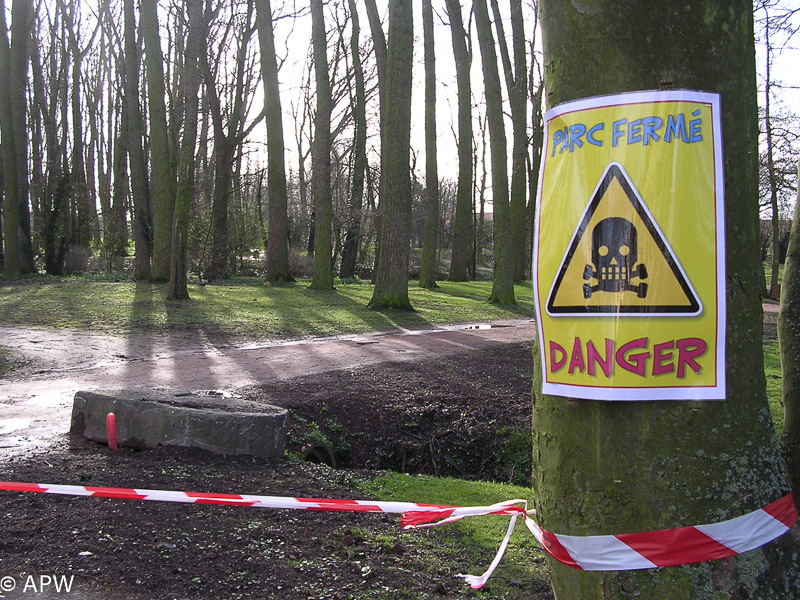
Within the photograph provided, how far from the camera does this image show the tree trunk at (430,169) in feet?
81.7

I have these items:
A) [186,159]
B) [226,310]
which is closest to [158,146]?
[186,159]

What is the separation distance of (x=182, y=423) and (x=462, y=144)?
73.7 feet

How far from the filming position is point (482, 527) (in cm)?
383

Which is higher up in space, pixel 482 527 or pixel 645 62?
pixel 645 62

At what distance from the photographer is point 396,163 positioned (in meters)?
16.0

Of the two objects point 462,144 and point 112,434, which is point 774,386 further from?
point 462,144

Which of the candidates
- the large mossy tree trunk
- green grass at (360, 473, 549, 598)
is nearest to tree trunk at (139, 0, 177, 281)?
green grass at (360, 473, 549, 598)

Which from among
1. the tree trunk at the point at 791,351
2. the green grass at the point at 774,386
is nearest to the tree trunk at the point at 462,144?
the green grass at the point at 774,386

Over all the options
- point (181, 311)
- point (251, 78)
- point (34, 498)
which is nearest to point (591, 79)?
point (34, 498)

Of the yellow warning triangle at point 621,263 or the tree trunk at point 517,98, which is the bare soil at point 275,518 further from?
the tree trunk at point 517,98

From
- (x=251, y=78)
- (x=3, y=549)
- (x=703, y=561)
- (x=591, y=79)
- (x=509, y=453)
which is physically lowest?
(x=509, y=453)

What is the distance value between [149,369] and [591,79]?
313 inches

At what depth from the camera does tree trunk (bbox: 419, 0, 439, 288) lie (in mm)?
24891

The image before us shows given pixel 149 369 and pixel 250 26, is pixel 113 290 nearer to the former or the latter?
pixel 149 369
